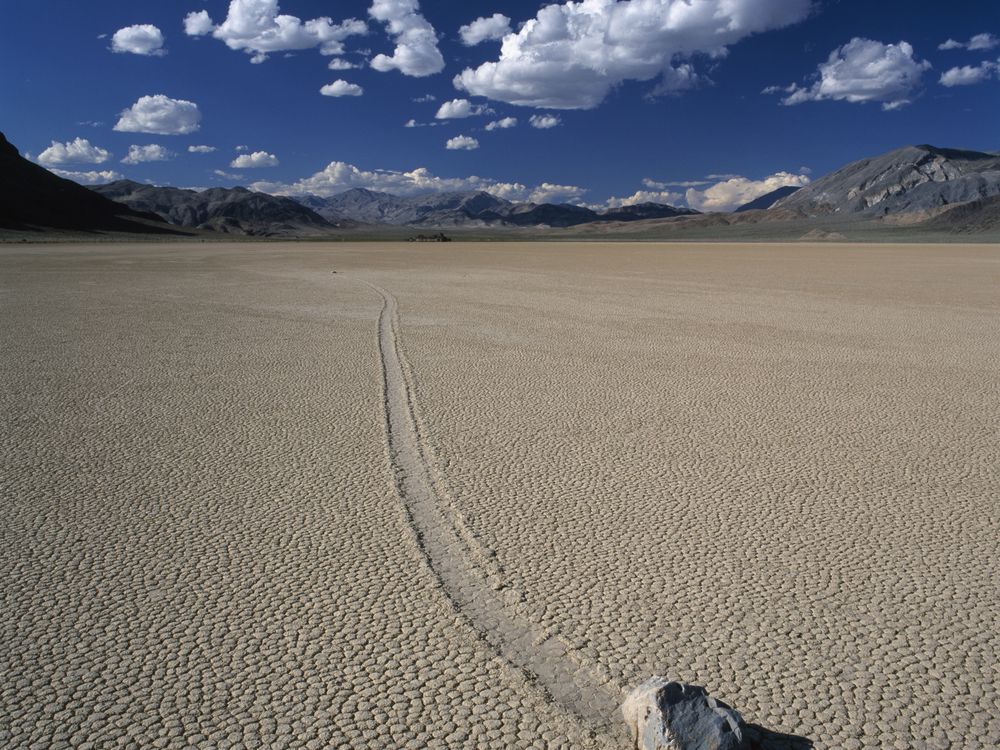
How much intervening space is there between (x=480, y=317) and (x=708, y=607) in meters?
10.5

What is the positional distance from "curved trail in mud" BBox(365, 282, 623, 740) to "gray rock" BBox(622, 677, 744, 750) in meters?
0.22

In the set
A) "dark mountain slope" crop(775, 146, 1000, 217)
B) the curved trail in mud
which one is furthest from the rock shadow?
"dark mountain slope" crop(775, 146, 1000, 217)

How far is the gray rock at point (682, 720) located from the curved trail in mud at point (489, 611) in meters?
0.22

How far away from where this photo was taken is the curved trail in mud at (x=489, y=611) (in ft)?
9.64

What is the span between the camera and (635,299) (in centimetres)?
1728

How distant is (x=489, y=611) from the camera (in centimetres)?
357

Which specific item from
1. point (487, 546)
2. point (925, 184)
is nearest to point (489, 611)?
point (487, 546)

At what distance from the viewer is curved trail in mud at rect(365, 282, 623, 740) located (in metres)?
2.94

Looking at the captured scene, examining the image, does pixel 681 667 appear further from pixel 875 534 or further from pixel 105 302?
pixel 105 302

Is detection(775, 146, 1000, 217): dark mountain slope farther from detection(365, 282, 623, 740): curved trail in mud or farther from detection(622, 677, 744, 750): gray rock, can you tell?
detection(622, 677, 744, 750): gray rock

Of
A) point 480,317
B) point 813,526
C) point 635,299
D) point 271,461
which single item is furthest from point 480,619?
point 635,299

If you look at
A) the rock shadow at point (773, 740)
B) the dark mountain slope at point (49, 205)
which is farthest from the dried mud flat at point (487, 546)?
the dark mountain slope at point (49, 205)

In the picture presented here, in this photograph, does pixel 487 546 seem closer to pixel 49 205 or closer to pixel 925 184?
pixel 49 205

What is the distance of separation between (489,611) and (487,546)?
0.69m
